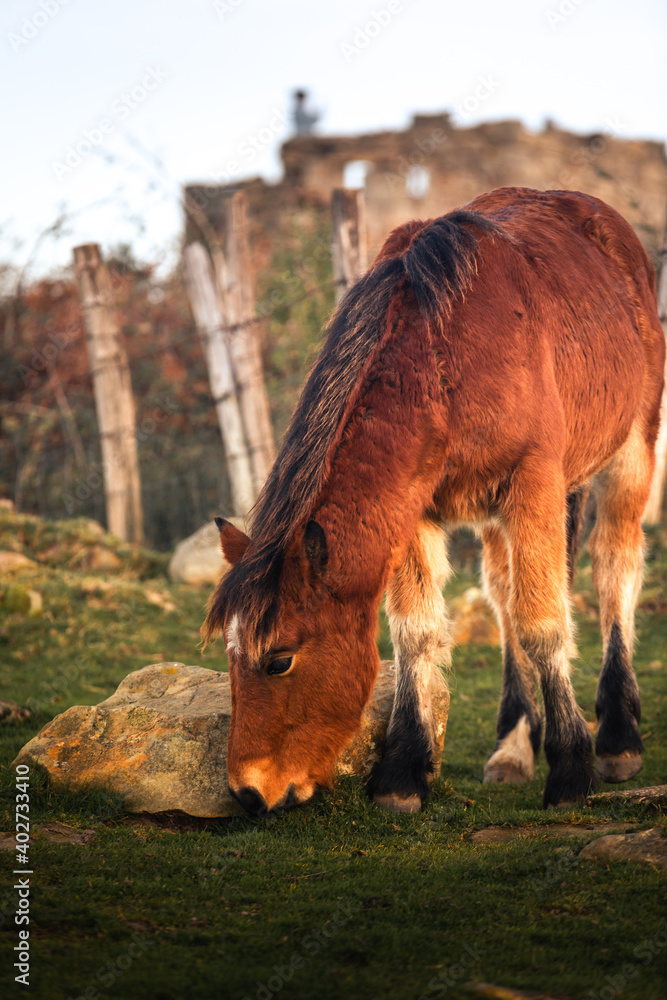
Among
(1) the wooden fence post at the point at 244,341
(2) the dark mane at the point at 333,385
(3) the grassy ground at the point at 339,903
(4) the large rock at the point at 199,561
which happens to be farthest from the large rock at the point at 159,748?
(1) the wooden fence post at the point at 244,341

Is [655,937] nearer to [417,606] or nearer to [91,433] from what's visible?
[417,606]

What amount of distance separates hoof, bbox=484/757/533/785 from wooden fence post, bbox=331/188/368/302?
5.09m

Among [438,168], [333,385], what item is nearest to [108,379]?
[333,385]

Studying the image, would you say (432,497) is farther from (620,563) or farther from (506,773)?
(620,563)

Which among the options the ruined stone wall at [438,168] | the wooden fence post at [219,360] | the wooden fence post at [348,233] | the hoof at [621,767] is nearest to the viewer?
the hoof at [621,767]

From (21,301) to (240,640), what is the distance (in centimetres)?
1157

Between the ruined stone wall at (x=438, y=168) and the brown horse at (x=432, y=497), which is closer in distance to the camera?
the brown horse at (x=432, y=497)

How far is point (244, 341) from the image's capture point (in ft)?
30.4

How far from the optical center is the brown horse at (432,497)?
3.36 metres

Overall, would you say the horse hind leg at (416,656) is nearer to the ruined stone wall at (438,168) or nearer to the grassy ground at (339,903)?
the grassy ground at (339,903)

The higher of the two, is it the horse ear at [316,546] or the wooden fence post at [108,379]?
the wooden fence post at [108,379]

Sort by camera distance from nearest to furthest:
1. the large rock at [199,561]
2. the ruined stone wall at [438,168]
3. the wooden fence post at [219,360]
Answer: the large rock at [199,561] < the wooden fence post at [219,360] < the ruined stone wall at [438,168]

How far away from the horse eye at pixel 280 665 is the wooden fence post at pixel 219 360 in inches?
237

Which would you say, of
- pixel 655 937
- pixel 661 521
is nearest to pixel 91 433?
pixel 661 521
